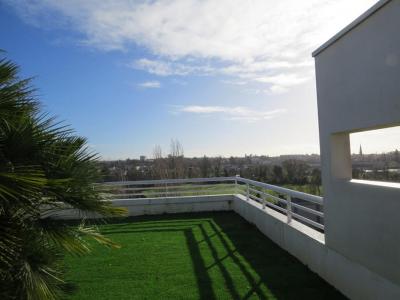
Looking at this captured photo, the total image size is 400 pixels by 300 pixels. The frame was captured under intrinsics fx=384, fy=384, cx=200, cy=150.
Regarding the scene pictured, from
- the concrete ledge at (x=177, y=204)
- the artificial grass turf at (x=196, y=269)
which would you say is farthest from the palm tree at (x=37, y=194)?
the concrete ledge at (x=177, y=204)

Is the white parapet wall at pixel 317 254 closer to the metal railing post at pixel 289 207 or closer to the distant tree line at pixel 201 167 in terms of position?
the metal railing post at pixel 289 207

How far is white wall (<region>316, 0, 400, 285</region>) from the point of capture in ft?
11.7

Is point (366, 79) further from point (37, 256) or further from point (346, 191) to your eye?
point (37, 256)

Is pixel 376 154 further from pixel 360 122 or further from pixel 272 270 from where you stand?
pixel 272 270

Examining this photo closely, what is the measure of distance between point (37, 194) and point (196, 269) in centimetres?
353

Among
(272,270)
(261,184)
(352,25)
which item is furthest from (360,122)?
(261,184)

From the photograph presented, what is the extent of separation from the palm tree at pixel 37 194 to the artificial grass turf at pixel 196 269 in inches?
73.0

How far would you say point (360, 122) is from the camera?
412 cm

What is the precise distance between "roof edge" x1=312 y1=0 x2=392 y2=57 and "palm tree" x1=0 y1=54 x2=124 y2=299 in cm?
306

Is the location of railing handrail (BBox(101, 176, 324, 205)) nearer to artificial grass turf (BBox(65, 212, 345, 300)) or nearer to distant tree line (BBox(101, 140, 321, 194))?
artificial grass turf (BBox(65, 212, 345, 300))

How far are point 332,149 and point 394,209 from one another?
1484 mm

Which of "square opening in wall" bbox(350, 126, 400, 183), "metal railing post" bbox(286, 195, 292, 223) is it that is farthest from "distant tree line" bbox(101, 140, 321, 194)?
"square opening in wall" bbox(350, 126, 400, 183)

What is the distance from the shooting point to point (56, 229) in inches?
137

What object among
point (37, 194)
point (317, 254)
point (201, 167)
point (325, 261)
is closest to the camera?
point (37, 194)
